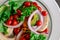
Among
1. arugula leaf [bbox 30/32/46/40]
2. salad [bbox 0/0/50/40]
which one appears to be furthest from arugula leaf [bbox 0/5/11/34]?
arugula leaf [bbox 30/32/46/40]

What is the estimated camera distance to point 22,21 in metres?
1.19

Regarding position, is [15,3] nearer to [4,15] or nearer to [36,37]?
[4,15]

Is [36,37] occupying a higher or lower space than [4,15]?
lower

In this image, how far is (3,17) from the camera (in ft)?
3.89

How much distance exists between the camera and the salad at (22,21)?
117cm

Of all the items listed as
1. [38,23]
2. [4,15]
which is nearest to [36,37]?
[38,23]

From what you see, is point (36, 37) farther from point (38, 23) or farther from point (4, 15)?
point (4, 15)

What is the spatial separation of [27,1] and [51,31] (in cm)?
21

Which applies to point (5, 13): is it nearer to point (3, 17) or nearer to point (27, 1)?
point (3, 17)

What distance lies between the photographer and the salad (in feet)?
3.84

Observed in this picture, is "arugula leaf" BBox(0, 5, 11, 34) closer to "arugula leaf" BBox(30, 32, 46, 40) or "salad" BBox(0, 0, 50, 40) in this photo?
"salad" BBox(0, 0, 50, 40)

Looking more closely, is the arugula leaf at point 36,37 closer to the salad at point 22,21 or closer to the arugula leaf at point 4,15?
the salad at point 22,21

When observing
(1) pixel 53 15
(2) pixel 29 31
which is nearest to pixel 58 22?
(1) pixel 53 15

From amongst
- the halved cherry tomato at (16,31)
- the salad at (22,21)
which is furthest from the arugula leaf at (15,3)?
the halved cherry tomato at (16,31)
